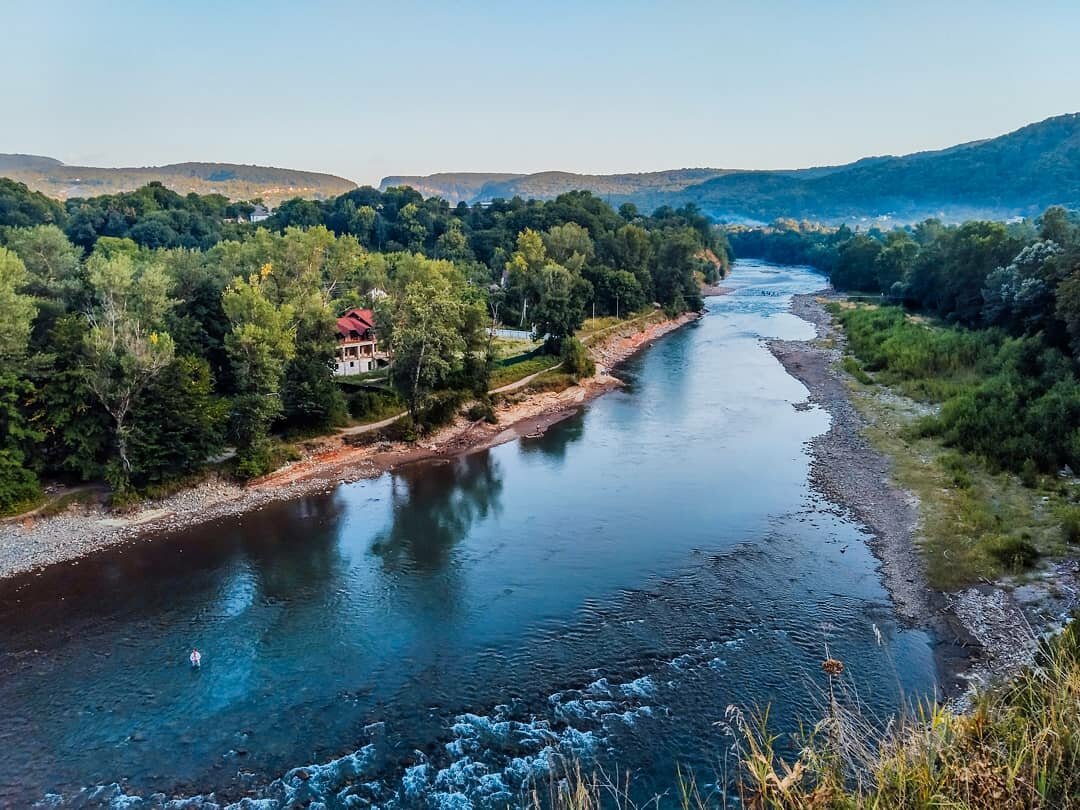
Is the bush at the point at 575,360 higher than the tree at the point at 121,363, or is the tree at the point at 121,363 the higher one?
the tree at the point at 121,363

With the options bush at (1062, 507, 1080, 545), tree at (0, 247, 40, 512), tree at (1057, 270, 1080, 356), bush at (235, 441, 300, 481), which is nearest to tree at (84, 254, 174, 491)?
tree at (0, 247, 40, 512)

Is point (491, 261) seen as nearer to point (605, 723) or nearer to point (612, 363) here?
point (612, 363)

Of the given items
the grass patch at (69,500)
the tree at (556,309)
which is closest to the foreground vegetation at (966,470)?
the tree at (556,309)

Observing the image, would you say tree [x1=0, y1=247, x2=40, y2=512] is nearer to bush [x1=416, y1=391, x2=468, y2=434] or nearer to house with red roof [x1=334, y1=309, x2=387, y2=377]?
bush [x1=416, y1=391, x2=468, y2=434]

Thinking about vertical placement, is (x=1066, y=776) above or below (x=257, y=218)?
below

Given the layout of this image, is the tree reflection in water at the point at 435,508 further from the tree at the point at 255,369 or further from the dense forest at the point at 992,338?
the dense forest at the point at 992,338

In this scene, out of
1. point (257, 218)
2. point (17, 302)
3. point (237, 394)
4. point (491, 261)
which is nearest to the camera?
point (17, 302)

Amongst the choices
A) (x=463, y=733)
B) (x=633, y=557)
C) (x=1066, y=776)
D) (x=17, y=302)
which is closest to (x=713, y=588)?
(x=633, y=557)

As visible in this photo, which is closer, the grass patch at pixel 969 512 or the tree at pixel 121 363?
the grass patch at pixel 969 512
